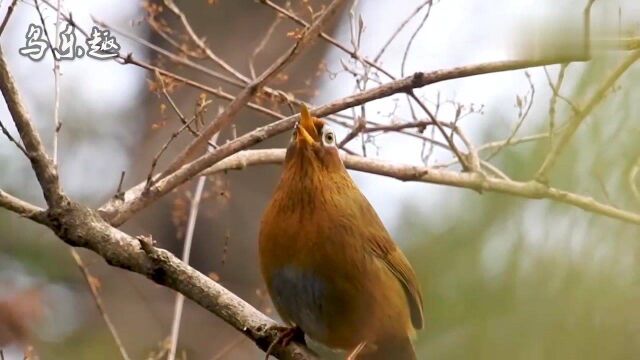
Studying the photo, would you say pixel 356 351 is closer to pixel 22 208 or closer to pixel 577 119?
pixel 22 208

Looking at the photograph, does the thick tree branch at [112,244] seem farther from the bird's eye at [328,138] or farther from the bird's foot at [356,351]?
the bird's eye at [328,138]

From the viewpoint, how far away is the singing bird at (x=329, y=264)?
105 inches

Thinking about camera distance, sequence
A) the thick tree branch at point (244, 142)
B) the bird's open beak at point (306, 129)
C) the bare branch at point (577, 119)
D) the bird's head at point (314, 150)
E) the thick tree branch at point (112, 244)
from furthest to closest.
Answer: the bird's head at point (314, 150), the bird's open beak at point (306, 129), the thick tree branch at point (244, 142), the thick tree branch at point (112, 244), the bare branch at point (577, 119)

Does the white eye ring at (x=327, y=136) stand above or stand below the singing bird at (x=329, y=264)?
above

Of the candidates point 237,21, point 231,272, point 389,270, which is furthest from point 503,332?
point 237,21

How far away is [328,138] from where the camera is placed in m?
2.94

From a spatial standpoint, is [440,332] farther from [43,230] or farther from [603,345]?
[43,230]

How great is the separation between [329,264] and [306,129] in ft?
1.39

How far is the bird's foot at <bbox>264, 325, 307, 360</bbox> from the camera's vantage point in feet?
8.65

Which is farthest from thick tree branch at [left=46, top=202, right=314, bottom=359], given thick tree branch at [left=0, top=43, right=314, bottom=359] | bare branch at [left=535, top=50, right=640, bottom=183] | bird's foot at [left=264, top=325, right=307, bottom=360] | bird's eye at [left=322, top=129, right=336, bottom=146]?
bare branch at [left=535, top=50, right=640, bottom=183]

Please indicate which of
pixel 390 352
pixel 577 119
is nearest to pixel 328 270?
pixel 390 352

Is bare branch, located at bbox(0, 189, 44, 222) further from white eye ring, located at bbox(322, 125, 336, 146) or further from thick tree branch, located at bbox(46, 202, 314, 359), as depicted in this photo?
white eye ring, located at bbox(322, 125, 336, 146)

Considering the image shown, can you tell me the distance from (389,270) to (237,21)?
302cm

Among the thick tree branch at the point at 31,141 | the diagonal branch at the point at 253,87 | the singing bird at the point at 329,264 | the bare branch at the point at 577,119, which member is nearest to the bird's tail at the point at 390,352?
the singing bird at the point at 329,264
